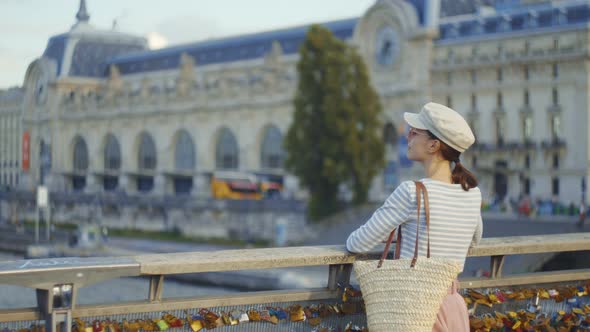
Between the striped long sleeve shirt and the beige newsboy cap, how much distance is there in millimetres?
272

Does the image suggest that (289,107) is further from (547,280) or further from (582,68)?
(547,280)

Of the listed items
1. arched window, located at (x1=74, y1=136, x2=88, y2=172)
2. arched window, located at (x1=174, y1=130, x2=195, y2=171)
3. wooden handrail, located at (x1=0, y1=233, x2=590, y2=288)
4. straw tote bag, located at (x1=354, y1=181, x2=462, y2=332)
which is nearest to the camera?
wooden handrail, located at (x1=0, y1=233, x2=590, y2=288)

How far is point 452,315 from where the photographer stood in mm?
5906

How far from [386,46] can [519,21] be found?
859 cm

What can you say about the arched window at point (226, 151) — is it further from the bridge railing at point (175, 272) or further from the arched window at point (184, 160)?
the bridge railing at point (175, 272)

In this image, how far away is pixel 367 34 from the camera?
5934 centimetres

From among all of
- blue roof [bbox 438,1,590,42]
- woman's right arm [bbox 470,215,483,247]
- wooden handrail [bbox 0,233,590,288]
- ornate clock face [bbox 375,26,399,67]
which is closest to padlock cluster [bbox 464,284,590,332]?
wooden handrail [bbox 0,233,590,288]

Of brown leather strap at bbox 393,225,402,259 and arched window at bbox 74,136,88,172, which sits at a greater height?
arched window at bbox 74,136,88,172

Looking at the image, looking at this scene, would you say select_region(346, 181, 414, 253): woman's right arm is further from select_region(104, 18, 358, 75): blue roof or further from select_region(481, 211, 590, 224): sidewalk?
select_region(104, 18, 358, 75): blue roof

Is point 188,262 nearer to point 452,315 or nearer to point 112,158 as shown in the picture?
point 452,315

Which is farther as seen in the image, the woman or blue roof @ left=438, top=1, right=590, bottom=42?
blue roof @ left=438, top=1, right=590, bottom=42

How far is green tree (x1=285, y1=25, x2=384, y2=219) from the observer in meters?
48.1

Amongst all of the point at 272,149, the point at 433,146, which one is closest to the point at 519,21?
the point at 272,149

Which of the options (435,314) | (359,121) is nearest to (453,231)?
(435,314)
